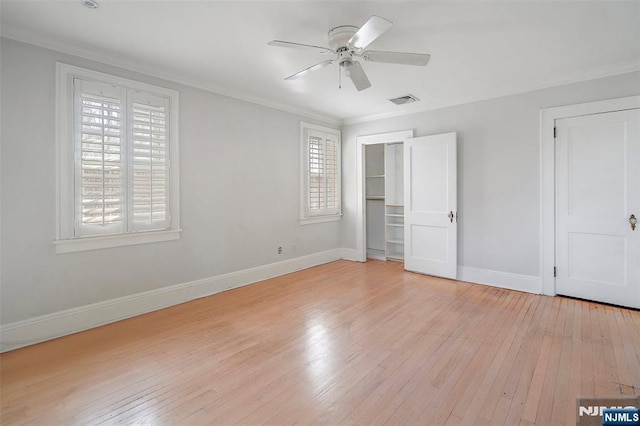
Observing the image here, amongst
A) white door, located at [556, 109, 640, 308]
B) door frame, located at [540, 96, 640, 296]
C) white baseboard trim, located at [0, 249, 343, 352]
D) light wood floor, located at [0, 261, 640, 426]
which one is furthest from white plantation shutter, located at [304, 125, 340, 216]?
white door, located at [556, 109, 640, 308]

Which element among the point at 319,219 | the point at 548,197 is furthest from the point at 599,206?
the point at 319,219

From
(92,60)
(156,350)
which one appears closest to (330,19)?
(92,60)

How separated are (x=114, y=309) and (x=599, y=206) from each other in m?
5.47

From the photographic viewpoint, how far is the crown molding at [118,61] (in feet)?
8.52

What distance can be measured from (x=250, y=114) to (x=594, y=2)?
3704 millimetres

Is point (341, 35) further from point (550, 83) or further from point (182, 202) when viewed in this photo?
point (550, 83)

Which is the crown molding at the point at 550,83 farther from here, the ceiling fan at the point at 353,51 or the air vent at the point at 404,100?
the ceiling fan at the point at 353,51

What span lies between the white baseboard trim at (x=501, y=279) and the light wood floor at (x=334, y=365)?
335 millimetres

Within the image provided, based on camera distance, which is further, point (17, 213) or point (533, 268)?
point (533, 268)

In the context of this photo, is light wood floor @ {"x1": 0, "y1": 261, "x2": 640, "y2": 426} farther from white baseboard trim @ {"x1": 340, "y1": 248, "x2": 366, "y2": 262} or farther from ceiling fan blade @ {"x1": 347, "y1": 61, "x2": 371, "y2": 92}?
ceiling fan blade @ {"x1": 347, "y1": 61, "x2": 371, "y2": 92}

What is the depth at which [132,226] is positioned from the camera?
10.6ft

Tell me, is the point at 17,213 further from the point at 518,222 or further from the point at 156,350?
the point at 518,222

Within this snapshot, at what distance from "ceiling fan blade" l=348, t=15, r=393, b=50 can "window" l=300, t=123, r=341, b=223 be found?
292 centimetres

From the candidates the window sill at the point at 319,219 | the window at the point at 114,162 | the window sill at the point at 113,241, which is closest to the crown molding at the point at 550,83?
the window sill at the point at 319,219
